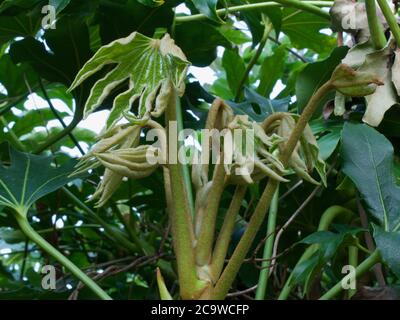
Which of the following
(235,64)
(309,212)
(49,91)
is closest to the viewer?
(309,212)

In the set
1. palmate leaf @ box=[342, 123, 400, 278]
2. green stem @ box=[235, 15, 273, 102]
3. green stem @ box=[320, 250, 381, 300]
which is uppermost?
green stem @ box=[235, 15, 273, 102]

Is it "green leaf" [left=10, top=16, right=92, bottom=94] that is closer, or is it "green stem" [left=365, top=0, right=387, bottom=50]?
"green stem" [left=365, top=0, right=387, bottom=50]

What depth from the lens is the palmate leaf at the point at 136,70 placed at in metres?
0.58

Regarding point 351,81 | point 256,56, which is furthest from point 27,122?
point 351,81

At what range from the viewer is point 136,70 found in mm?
613

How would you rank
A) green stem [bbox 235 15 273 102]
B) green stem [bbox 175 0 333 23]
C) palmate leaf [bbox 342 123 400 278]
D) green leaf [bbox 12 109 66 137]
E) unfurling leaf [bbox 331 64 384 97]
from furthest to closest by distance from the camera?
green leaf [bbox 12 109 66 137] < green stem [bbox 235 15 273 102] < green stem [bbox 175 0 333 23] < palmate leaf [bbox 342 123 400 278] < unfurling leaf [bbox 331 64 384 97]

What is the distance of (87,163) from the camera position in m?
0.62

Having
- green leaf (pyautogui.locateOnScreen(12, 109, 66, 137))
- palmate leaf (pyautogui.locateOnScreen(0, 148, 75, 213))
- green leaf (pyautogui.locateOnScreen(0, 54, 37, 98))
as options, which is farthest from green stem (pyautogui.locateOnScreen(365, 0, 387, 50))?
green leaf (pyautogui.locateOnScreen(12, 109, 66, 137))

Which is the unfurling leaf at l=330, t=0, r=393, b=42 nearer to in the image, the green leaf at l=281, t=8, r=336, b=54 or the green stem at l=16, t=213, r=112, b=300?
the green leaf at l=281, t=8, r=336, b=54

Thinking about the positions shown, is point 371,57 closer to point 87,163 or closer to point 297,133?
point 297,133

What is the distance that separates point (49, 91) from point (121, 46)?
736mm

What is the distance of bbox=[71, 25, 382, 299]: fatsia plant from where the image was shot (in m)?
0.56

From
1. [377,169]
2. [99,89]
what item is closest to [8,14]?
[99,89]

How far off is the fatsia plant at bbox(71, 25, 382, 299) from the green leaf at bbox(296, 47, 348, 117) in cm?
23
